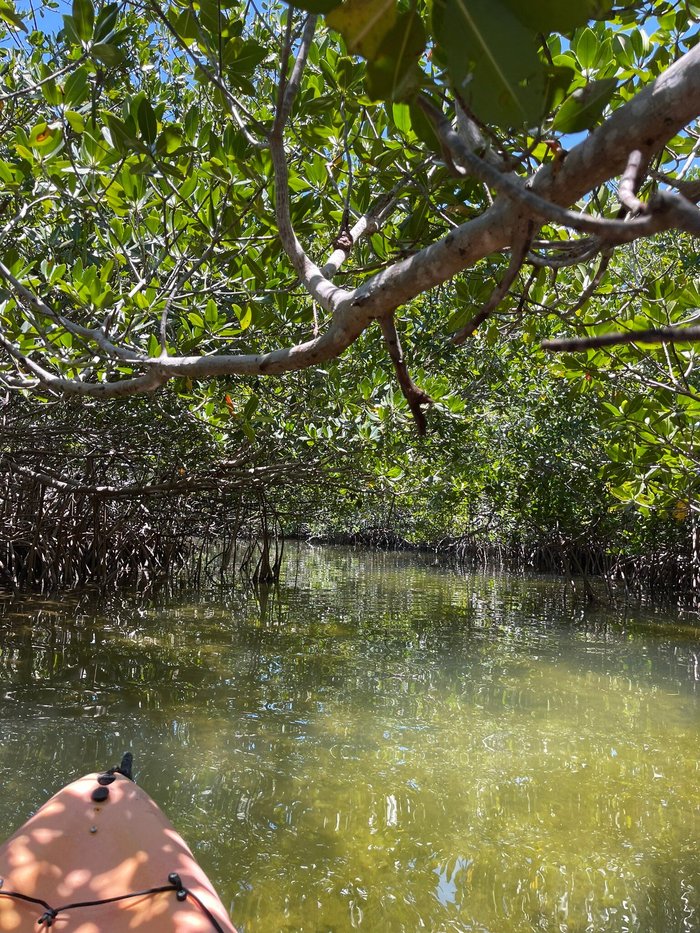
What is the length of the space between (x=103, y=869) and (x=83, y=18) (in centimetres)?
280

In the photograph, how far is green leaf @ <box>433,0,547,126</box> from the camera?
602 millimetres

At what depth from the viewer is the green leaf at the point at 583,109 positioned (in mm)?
1224

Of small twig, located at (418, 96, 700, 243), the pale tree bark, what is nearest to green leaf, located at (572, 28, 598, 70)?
the pale tree bark

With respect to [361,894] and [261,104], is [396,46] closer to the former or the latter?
[361,894]

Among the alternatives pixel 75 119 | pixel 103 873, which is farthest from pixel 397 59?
pixel 103 873

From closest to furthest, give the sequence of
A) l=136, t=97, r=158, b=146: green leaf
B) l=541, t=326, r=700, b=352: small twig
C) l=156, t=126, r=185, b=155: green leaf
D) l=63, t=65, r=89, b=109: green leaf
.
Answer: l=541, t=326, r=700, b=352: small twig, l=136, t=97, r=158, b=146: green leaf, l=156, t=126, r=185, b=155: green leaf, l=63, t=65, r=89, b=109: green leaf

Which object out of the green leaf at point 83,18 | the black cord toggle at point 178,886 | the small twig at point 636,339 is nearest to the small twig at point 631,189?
the small twig at point 636,339

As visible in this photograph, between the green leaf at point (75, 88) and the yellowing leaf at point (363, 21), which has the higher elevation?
the green leaf at point (75, 88)

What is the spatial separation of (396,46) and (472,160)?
15 centimetres

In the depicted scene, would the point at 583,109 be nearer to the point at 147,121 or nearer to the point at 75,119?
the point at 147,121

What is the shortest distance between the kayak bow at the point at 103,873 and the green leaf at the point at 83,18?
2668 mm

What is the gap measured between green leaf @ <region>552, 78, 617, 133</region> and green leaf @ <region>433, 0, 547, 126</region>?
63 cm

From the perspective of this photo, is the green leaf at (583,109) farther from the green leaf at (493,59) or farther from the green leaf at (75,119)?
the green leaf at (75,119)

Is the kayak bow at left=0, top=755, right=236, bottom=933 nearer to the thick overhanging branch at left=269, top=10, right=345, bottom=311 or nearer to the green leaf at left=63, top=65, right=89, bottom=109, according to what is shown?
the thick overhanging branch at left=269, top=10, right=345, bottom=311
